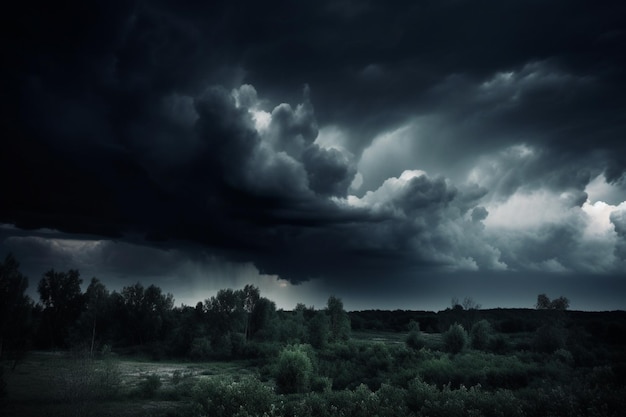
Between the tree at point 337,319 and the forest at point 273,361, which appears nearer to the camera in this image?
the forest at point 273,361

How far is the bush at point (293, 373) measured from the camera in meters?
51.9

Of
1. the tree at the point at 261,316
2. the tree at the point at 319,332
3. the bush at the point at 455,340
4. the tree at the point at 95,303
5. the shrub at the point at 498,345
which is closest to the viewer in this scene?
the bush at the point at 455,340

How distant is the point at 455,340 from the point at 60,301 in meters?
122

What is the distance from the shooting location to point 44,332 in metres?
116

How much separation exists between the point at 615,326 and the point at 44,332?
156 meters

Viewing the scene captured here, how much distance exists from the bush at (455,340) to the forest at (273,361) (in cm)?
20

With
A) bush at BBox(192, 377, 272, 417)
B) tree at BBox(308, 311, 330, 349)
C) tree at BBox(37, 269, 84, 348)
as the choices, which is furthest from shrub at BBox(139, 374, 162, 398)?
tree at BBox(37, 269, 84, 348)

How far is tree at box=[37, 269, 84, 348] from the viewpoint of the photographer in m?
119

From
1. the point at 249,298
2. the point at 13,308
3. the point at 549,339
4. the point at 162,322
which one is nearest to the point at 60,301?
the point at 162,322

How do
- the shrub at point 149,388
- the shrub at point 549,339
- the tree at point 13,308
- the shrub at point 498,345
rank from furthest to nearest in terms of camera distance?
the shrub at point 498,345 → the shrub at point 549,339 → the shrub at point 149,388 → the tree at point 13,308

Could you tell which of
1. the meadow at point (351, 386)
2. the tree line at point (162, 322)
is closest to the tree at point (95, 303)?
the tree line at point (162, 322)

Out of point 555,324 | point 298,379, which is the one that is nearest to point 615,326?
point 555,324

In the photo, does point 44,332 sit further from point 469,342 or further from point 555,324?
point 555,324

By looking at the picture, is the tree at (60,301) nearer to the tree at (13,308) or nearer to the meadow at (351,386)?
the meadow at (351,386)
